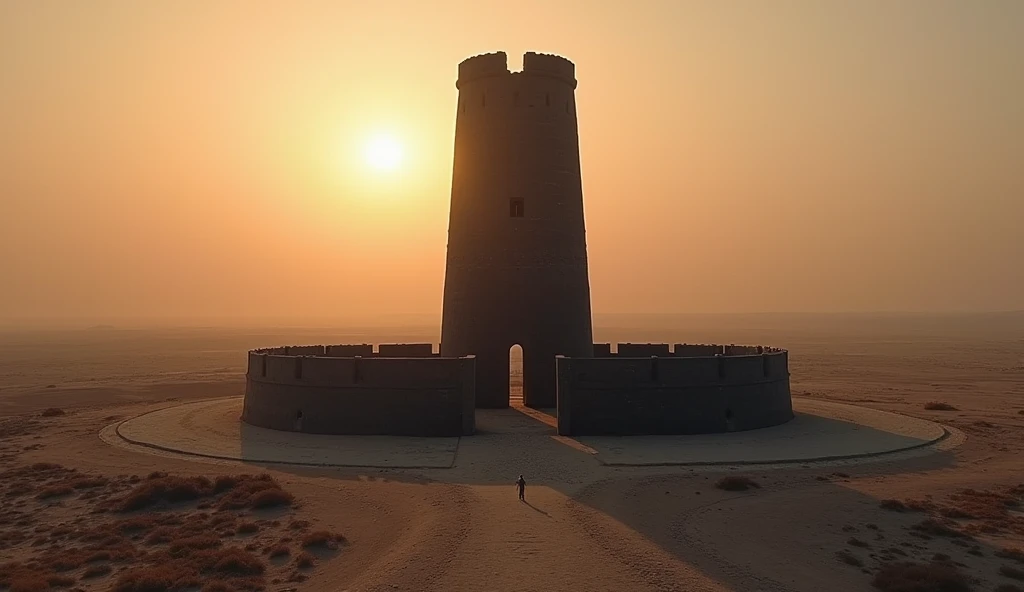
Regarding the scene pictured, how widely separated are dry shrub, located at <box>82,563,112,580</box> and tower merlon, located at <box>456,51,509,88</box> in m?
20.3

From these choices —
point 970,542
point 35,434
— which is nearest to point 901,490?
point 970,542

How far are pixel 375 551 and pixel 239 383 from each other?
38.7 meters

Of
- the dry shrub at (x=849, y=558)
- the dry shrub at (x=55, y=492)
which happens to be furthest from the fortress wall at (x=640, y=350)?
the dry shrub at (x=55, y=492)

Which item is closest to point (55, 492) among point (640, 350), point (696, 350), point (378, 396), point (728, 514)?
point (378, 396)

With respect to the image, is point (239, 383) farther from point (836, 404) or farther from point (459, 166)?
point (836, 404)

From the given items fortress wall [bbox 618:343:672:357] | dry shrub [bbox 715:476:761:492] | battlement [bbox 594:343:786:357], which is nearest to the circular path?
dry shrub [bbox 715:476:761:492]

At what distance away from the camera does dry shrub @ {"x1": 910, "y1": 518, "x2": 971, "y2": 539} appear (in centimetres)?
1250

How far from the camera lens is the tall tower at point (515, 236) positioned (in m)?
25.8

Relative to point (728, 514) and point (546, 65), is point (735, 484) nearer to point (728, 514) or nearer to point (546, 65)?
point (728, 514)

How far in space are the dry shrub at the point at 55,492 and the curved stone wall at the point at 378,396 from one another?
693 cm

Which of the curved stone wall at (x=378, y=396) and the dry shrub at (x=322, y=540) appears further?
the curved stone wall at (x=378, y=396)

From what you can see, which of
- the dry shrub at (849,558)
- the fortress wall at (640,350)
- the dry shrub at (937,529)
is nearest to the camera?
the dry shrub at (849,558)

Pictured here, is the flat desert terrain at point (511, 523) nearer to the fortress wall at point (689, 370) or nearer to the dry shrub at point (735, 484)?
the dry shrub at point (735, 484)

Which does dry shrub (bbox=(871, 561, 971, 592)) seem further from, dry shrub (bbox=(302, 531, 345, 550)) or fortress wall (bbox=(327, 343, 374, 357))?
fortress wall (bbox=(327, 343, 374, 357))
